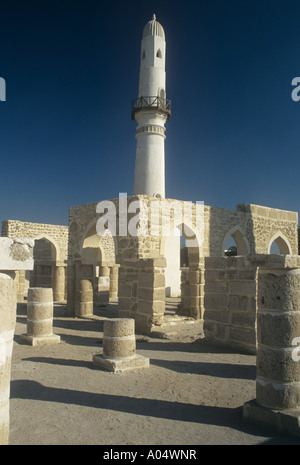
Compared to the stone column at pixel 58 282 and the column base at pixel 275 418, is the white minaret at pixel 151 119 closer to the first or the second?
the stone column at pixel 58 282

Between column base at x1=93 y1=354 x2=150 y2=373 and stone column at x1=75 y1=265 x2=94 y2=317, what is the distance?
5922 mm

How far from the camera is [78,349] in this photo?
24.8 feet

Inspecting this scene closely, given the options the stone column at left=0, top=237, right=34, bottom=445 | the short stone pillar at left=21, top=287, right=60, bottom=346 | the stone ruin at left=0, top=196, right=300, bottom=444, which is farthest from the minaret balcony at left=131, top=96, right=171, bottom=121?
the stone column at left=0, top=237, right=34, bottom=445

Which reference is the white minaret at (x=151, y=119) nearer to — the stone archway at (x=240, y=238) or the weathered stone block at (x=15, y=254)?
the stone archway at (x=240, y=238)

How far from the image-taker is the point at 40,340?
310 inches

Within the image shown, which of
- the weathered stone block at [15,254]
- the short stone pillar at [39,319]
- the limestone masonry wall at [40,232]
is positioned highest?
the limestone masonry wall at [40,232]

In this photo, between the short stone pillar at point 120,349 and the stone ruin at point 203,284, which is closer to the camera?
the stone ruin at point 203,284

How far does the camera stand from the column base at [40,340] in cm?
784

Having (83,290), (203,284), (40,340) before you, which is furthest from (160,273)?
(83,290)

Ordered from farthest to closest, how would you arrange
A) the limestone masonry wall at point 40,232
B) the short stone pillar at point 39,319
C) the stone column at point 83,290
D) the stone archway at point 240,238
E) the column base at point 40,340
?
the limestone masonry wall at point 40,232 → the stone archway at point 240,238 → the stone column at point 83,290 → the short stone pillar at point 39,319 → the column base at point 40,340

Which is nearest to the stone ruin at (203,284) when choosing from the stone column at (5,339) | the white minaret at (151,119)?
the stone column at (5,339)

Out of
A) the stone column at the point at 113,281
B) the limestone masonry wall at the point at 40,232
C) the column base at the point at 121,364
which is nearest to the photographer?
the column base at the point at 121,364

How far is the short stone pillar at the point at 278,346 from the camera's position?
371 centimetres

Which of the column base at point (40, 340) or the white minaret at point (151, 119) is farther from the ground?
the white minaret at point (151, 119)
